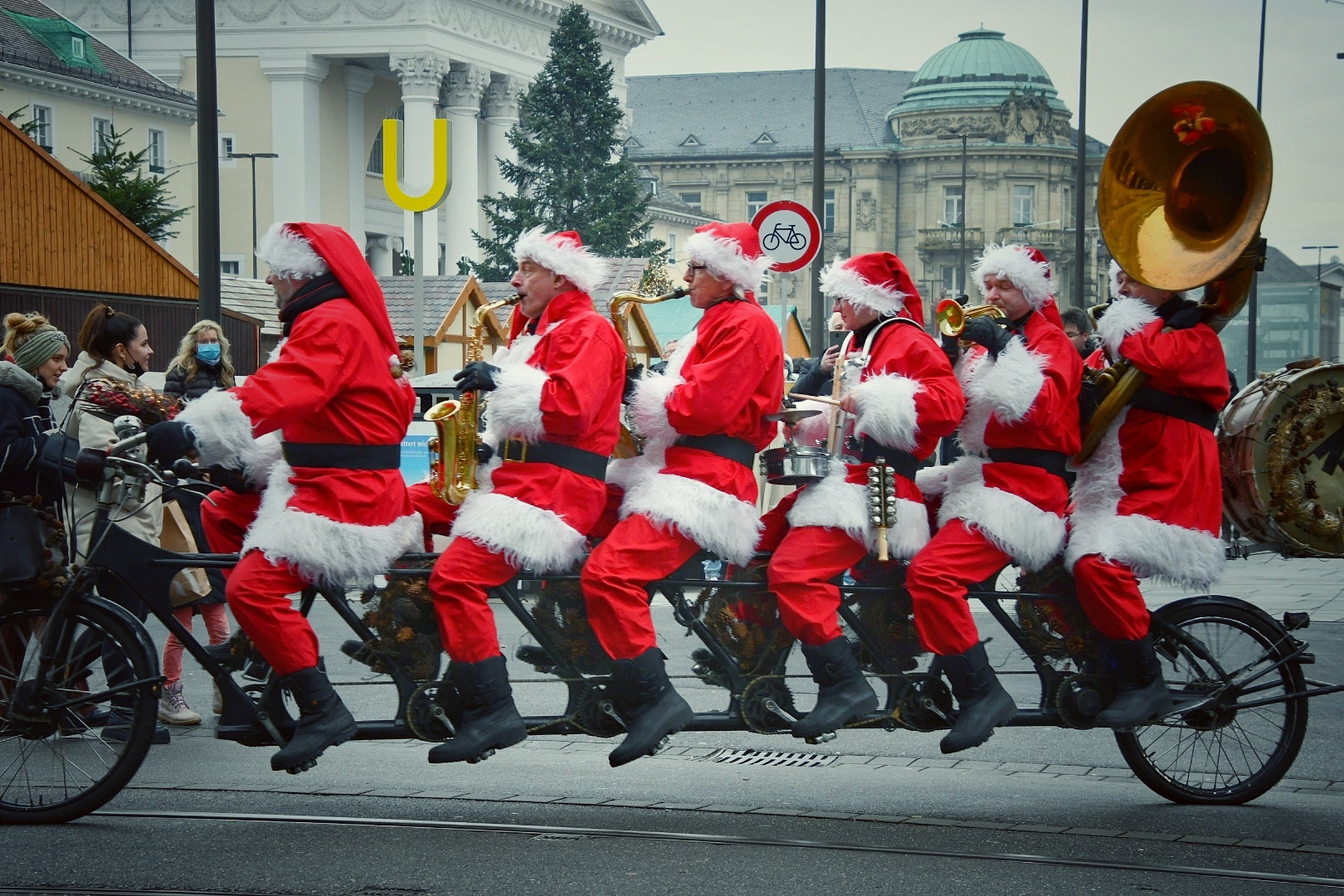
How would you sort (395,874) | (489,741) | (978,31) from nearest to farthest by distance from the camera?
1. (395,874)
2. (489,741)
3. (978,31)

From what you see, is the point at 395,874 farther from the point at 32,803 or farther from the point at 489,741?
the point at 32,803

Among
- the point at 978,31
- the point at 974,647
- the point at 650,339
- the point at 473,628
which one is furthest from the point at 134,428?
the point at 978,31

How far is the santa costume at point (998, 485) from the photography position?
6137 mm

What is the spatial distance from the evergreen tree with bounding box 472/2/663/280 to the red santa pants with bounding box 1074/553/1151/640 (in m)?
50.1

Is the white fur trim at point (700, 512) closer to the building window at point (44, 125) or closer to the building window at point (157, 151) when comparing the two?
the building window at point (44, 125)

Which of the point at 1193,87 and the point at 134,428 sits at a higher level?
the point at 1193,87

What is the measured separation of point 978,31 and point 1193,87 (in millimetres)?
103437

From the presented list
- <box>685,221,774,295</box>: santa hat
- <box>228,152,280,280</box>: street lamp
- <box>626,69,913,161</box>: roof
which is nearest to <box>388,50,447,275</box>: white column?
<box>228,152,280,280</box>: street lamp

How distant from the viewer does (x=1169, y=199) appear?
6535 mm

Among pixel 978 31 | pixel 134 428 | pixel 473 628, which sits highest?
pixel 978 31

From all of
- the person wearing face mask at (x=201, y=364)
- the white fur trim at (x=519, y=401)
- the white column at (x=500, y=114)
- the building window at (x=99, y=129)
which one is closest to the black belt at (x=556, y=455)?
the white fur trim at (x=519, y=401)

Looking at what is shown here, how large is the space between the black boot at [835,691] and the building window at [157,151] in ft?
161

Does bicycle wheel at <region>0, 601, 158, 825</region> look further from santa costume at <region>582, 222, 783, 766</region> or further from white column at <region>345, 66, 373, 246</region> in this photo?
white column at <region>345, 66, 373, 246</region>

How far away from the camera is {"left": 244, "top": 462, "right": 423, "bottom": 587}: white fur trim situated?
227 inches
